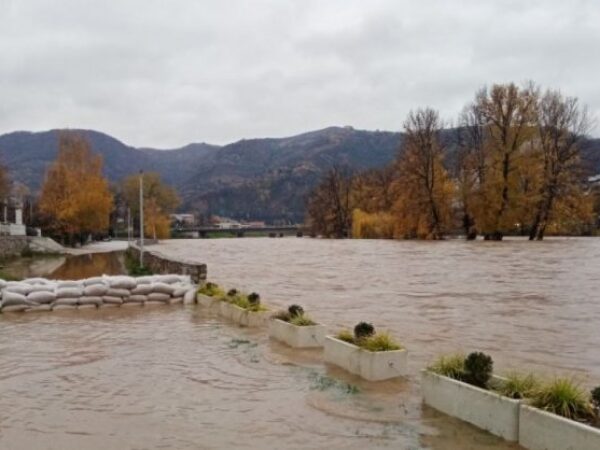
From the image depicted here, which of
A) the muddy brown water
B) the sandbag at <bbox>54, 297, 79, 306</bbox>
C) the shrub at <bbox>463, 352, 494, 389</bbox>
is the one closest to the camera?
the muddy brown water

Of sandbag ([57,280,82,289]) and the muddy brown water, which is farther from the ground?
sandbag ([57,280,82,289])

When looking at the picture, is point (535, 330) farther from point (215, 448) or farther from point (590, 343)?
point (215, 448)

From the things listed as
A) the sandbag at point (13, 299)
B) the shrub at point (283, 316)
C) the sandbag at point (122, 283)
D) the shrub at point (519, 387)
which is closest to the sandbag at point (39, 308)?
the sandbag at point (13, 299)

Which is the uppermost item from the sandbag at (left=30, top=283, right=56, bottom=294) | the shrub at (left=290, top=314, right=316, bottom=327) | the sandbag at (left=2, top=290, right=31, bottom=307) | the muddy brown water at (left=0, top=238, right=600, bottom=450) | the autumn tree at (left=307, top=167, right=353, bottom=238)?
the autumn tree at (left=307, top=167, right=353, bottom=238)

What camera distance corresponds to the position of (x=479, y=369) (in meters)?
5.68

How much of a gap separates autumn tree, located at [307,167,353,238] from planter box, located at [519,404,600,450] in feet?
224

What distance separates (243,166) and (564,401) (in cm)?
18081

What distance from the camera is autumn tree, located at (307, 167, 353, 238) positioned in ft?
244

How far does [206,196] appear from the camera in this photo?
15362 centimetres

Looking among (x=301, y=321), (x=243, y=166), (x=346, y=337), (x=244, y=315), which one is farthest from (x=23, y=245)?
(x=243, y=166)

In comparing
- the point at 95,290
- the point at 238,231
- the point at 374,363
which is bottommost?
the point at 374,363

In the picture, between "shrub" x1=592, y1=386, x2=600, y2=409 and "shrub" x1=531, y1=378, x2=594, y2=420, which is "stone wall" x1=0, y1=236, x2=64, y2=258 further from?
"shrub" x1=592, y1=386, x2=600, y2=409

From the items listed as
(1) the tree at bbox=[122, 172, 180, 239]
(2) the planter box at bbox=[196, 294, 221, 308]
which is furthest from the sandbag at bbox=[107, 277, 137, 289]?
(1) the tree at bbox=[122, 172, 180, 239]

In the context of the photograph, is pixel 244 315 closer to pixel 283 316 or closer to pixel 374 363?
pixel 283 316
